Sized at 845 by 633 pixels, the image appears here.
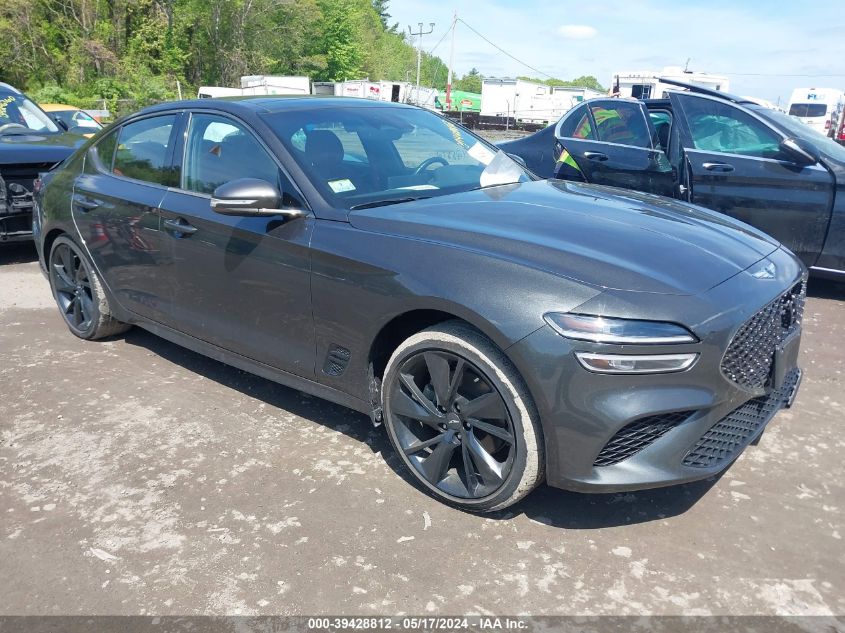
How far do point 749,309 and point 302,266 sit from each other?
5.87ft

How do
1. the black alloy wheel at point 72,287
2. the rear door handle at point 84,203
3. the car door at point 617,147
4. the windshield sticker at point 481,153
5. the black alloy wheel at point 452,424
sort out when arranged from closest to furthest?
1. the black alloy wheel at point 452,424
2. the windshield sticker at point 481,153
3. the rear door handle at point 84,203
4. the black alloy wheel at point 72,287
5. the car door at point 617,147

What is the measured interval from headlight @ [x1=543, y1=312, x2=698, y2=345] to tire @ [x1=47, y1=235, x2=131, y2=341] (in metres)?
3.27

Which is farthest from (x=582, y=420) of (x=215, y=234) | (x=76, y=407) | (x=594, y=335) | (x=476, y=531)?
(x=76, y=407)

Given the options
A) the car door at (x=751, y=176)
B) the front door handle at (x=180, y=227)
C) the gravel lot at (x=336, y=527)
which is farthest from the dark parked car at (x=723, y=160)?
the front door handle at (x=180, y=227)

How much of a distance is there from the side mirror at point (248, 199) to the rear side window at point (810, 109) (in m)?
31.1

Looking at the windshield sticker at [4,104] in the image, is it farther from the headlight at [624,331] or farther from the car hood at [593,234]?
the headlight at [624,331]

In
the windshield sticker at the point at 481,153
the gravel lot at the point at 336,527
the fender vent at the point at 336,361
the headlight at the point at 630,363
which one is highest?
the windshield sticker at the point at 481,153

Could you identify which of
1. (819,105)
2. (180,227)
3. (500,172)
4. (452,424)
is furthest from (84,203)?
(819,105)

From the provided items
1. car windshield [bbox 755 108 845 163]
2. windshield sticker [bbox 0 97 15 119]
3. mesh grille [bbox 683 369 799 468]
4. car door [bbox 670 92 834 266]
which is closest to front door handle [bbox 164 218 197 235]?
mesh grille [bbox 683 369 799 468]

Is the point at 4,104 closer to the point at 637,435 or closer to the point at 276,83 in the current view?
the point at 637,435

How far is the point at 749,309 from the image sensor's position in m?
2.48

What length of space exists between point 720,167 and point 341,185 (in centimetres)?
390

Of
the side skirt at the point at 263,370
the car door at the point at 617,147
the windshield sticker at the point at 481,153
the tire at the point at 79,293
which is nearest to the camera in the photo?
the side skirt at the point at 263,370

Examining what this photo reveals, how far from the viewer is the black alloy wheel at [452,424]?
260 centimetres
